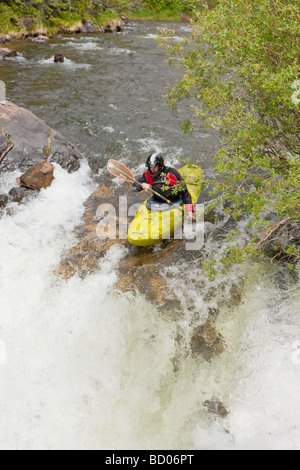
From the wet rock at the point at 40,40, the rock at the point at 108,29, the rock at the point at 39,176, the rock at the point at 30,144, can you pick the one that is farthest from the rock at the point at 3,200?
the rock at the point at 108,29

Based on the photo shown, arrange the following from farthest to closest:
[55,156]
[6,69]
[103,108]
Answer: [6,69], [103,108], [55,156]

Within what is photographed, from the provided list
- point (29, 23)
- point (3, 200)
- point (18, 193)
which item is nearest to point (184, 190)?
point (18, 193)

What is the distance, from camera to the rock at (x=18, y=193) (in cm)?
642

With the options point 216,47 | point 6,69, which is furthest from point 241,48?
point 6,69

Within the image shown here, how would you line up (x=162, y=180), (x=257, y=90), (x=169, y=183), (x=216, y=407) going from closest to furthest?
1. (x=216, y=407)
2. (x=257, y=90)
3. (x=169, y=183)
4. (x=162, y=180)

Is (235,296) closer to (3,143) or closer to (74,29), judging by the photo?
(3,143)

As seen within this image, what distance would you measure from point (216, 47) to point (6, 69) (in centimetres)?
1047

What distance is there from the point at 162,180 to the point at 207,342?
2.57 meters

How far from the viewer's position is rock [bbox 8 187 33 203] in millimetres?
6422

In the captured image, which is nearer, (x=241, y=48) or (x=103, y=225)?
(x=241, y=48)

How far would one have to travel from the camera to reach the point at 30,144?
23.9 ft

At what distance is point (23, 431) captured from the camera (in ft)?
12.4

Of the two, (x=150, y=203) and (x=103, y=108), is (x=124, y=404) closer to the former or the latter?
(x=150, y=203)

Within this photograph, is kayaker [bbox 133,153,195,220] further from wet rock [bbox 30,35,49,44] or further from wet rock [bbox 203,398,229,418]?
wet rock [bbox 30,35,49,44]
